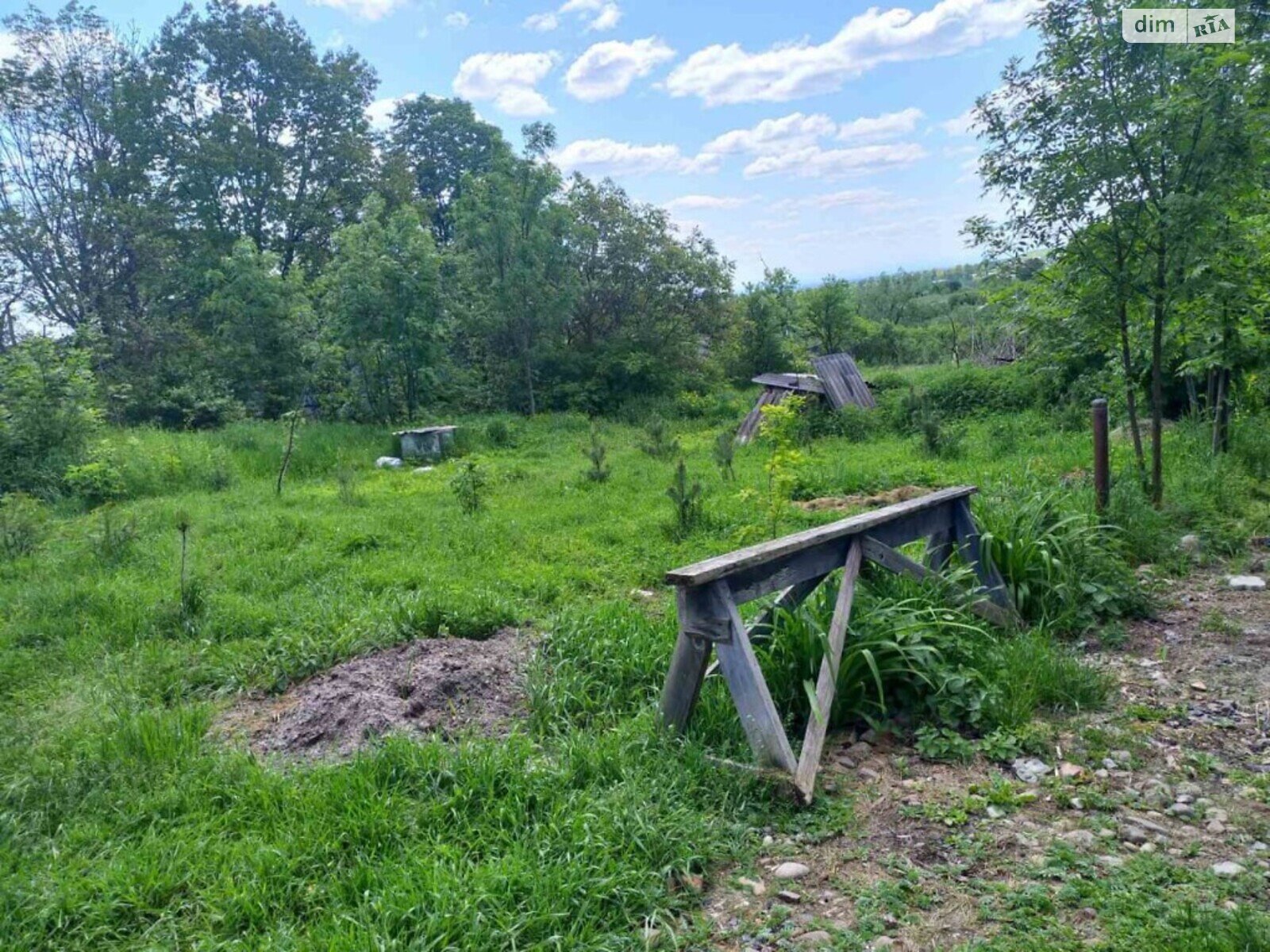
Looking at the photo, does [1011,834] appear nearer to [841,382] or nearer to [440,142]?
[841,382]

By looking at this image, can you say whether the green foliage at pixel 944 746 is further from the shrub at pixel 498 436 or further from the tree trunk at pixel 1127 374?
the shrub at pixel 498 436

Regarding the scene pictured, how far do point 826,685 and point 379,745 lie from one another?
187cm

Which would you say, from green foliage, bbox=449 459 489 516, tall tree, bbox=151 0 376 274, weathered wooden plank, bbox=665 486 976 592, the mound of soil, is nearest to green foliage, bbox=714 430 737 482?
green foliage, bbox=449 459 489 516

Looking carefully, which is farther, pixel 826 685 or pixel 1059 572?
pixel 1059 572

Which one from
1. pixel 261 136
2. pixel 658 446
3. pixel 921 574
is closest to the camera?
pixel 921 574

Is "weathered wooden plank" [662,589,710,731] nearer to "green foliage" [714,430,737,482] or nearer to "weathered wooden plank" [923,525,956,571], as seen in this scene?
"weathered wooden plank" [923,525,956,571]

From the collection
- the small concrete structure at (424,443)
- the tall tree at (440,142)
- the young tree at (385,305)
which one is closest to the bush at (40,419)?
the small concrete structure at (424,443)

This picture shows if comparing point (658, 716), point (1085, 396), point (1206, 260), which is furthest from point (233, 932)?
point (1085, 396)

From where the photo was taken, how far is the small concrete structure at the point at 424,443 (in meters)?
13.1

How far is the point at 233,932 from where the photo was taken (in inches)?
91.1

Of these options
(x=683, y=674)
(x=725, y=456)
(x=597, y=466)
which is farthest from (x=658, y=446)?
(x=683, y=674)

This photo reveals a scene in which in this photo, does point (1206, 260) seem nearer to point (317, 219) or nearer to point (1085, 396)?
point (1085, 396)

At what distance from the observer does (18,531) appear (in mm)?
6895

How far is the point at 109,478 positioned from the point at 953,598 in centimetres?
1015
